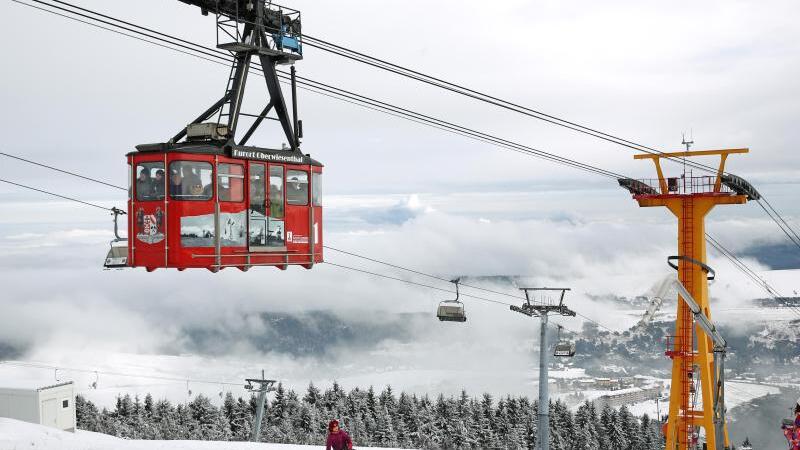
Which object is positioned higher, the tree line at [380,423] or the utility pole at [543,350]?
the utility pole at [543,350]

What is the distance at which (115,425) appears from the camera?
366ft

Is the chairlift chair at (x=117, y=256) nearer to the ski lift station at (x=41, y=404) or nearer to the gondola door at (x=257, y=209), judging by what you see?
the gondola door at (x=257, y=209)

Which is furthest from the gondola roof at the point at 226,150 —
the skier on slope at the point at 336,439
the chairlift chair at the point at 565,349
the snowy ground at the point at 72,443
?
the chairlift chair at the point at 565,349

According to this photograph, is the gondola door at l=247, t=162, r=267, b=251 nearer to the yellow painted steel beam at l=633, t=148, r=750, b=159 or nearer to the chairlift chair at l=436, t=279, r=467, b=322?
the chairlift chair at l=436, t=279, r=467, b=322

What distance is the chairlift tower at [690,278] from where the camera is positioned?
36.1 metres

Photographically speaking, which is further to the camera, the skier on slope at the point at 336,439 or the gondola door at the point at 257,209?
the skier on slope at the point at 336,439

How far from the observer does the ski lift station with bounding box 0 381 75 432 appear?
5634 centimetres

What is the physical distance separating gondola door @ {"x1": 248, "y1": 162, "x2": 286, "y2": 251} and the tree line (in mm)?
93917

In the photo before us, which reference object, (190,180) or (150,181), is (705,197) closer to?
(190,180)

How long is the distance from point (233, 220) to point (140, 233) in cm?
222

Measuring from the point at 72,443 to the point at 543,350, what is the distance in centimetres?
2320

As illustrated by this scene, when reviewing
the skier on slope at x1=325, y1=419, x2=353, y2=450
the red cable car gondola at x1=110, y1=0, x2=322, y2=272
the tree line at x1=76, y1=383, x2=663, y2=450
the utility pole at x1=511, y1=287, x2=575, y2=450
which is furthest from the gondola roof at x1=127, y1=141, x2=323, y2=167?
the tree line at x1=76, y1=383, x2=663, y2=450

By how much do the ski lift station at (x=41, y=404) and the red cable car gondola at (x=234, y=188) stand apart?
4370 centimetres

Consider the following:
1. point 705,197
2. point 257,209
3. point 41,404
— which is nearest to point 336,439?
point 257,209
